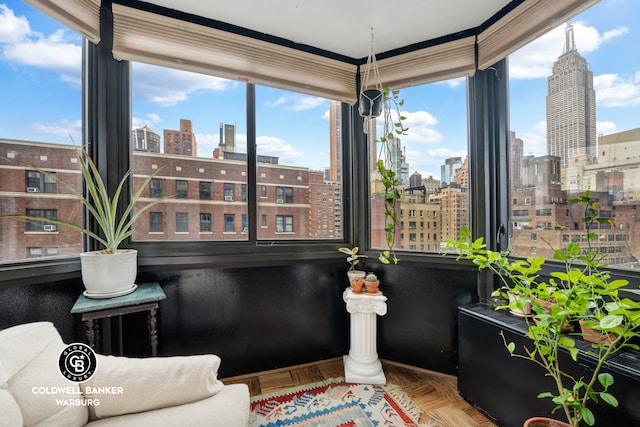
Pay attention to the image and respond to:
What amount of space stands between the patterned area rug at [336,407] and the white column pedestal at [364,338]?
59 mm

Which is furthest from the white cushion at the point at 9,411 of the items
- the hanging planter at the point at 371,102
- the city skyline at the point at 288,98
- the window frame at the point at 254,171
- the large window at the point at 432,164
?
the hanging planter at the point at 371,102

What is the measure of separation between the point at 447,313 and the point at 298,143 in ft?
5.32

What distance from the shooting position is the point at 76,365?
0.94m

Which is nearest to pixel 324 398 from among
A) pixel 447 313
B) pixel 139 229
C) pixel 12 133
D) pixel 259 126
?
pixel 447 313

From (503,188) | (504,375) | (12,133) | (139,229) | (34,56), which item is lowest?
(504,375)

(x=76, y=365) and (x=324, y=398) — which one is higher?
(x=76, y=365)

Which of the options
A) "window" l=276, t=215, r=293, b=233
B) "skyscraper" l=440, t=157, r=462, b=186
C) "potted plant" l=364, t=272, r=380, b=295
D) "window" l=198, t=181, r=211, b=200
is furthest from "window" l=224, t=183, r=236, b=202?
"skyscraper" l=440, t=157, r=462, b=186

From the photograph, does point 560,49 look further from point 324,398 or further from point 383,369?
point 324,398

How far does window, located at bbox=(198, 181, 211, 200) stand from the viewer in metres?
1.87

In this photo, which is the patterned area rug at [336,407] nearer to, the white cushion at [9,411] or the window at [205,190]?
the white cushion at [9,411]

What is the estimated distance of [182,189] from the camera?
182 cm

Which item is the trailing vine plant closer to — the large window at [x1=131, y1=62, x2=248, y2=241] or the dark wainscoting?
the dark wainscoting

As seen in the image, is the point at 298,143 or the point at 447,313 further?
the point at 298,143

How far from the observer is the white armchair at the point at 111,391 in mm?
813
